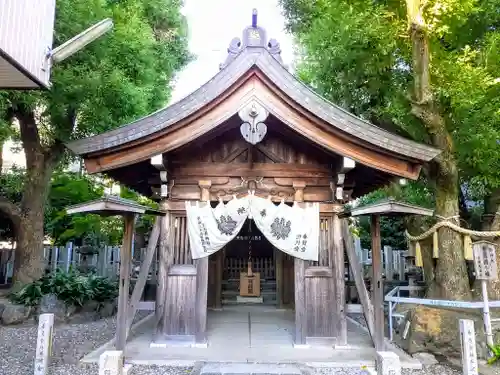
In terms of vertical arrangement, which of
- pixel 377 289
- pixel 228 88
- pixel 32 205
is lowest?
pixel 377 289

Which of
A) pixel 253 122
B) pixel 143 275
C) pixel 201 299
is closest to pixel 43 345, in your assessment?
pixel 143 275

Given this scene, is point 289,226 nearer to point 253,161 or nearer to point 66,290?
point 253,161

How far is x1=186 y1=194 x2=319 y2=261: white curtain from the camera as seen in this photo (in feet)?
22.4

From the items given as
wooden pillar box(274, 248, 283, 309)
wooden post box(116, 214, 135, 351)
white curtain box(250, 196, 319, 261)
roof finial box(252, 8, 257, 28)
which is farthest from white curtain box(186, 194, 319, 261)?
wooden pillar box(274, 248, 283, 309)

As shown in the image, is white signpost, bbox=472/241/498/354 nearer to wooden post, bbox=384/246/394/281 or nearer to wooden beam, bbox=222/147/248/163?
wooden beam, bbox=222/147/248/163

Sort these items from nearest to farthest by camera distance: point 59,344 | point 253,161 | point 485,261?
point 485,261, point 253,161, point 59,344

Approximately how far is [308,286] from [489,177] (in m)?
5.29

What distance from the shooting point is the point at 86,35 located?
6082mm

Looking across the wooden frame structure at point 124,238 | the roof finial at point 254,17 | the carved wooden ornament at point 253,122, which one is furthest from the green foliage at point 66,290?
the roof finial at point 254,17

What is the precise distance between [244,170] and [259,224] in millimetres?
1120

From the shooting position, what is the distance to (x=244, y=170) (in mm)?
7410

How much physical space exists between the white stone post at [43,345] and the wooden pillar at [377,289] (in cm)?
495

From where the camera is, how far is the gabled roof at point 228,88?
661cm

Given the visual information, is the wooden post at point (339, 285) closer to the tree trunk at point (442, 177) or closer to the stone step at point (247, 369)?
the stone step at point (247, 369)
